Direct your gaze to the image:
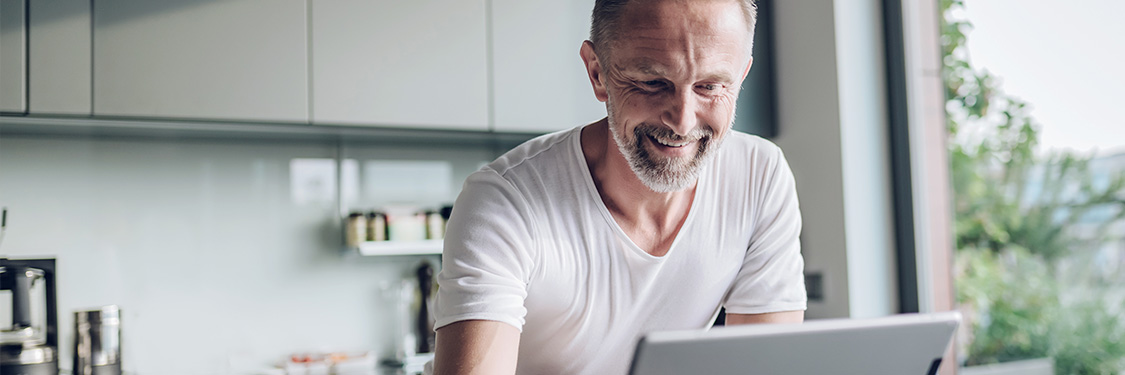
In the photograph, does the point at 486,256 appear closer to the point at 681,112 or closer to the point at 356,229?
the point at 681,112

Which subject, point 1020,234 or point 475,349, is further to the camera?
point 1020,234

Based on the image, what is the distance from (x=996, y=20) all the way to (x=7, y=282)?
8.33 feet

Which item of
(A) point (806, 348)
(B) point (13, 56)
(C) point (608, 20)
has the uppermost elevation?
(B) point (13, 56)

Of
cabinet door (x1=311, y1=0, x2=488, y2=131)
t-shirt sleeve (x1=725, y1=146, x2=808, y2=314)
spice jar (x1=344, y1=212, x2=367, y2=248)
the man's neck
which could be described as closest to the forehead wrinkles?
the man's neck

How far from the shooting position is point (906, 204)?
2.47m

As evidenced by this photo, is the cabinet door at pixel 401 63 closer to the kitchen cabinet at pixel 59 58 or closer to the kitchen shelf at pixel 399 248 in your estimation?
the kitchen shelf at pixel 399 248

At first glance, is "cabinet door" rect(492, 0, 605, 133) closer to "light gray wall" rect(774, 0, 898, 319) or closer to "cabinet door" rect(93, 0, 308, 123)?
"cabinet door" rect(93, 0, 308, 123)

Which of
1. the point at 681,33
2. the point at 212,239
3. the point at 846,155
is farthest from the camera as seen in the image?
the point at 846,155

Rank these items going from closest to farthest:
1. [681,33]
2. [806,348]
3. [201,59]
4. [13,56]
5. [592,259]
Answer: [806,348]
[681,33]
[592,259]
[13,56]
[201,59]

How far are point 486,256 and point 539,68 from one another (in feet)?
4.85

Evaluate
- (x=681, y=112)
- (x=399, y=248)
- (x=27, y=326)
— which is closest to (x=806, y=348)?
(x=681, y=112)

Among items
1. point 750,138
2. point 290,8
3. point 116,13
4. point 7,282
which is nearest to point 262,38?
point 290,8

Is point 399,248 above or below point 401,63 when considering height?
below

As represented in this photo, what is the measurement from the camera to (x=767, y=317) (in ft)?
3.63
